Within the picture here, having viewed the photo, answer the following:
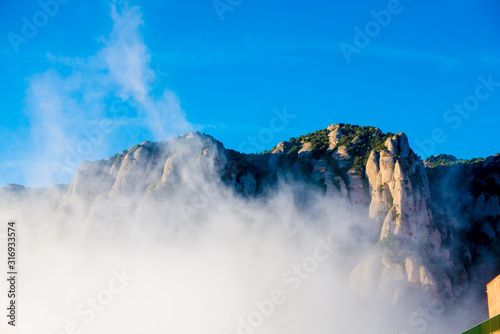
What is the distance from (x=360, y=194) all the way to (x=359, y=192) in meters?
0.39

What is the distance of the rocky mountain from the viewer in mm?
82938

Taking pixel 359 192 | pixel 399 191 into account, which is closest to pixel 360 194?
pixel 359 192

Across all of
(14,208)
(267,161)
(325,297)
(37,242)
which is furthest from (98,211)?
(325,297)

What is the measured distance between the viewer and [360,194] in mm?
95375

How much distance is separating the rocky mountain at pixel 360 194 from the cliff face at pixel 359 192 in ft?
0.51

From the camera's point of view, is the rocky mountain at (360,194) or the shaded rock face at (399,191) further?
the shaded rock face at (399,191)

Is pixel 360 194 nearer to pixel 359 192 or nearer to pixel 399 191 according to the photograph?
pixel 359 192

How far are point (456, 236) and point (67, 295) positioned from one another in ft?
178

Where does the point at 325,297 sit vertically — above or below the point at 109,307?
below

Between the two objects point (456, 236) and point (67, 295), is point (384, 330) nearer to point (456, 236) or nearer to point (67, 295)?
point (456, 236)

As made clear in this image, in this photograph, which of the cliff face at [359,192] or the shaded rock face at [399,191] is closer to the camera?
the cliff face at [359,192]

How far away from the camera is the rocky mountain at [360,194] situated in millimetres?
82938

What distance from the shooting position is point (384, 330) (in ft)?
256

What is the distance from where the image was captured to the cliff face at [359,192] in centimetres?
8294
